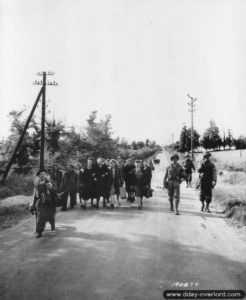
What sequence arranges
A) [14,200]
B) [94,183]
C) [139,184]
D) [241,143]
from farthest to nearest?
[241,143] < [14,200] < [94,183] < [139,184]

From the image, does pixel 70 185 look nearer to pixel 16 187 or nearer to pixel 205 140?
pixel 16 187

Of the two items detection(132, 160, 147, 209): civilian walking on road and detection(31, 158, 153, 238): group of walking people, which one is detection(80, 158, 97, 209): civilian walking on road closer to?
detection(31, 158, 153, 238): group of walking people

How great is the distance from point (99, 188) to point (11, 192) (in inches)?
397

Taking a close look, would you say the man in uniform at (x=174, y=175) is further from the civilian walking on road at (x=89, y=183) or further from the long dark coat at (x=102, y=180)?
the civilian walking on road at (x=89, y=183)

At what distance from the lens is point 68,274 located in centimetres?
547

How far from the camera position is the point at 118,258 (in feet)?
20.5

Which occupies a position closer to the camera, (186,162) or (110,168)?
Result: (110,168)

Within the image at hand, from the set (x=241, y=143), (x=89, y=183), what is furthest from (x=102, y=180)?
(x=241, y=143)

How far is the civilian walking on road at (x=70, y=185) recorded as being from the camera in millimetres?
11852

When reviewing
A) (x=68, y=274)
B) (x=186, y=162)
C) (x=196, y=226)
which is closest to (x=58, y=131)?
(x=186, y=162)

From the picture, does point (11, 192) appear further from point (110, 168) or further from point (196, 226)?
point (196, 226)

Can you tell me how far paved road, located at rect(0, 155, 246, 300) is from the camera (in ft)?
16.4

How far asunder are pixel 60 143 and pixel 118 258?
101 feet

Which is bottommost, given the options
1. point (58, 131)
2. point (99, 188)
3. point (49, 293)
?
point (49, 293)
